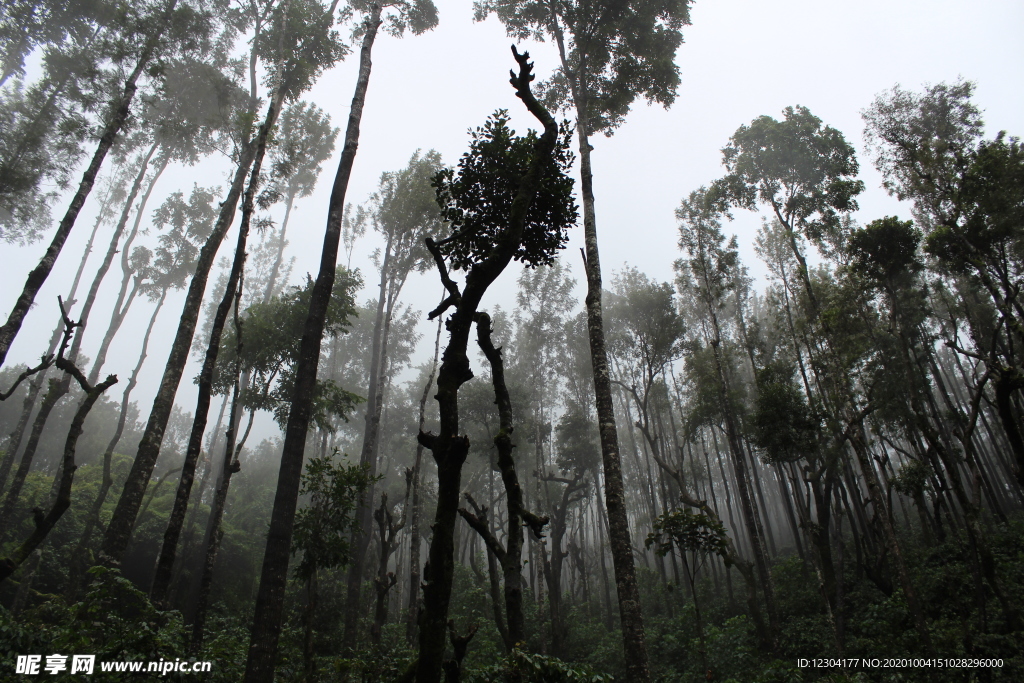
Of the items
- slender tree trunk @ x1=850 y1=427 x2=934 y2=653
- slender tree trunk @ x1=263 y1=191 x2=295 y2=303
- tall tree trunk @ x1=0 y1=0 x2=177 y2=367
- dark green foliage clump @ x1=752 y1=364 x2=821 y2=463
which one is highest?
slender tree trunk @ x1=263 y1=191 x2=295 y2=303

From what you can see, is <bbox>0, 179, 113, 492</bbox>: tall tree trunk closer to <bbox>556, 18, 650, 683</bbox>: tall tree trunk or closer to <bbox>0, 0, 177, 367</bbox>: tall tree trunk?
<bbox>0, 0, 177, 367</bbox>: tall tree trunk

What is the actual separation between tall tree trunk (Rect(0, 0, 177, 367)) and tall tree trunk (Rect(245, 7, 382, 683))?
4964 millimetres

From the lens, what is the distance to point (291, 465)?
21.8 feet

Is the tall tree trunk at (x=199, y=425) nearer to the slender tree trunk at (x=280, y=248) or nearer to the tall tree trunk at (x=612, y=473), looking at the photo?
the tall tree trunk at (x=612, y=473)

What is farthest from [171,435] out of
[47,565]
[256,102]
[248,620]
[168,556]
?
[168,556]

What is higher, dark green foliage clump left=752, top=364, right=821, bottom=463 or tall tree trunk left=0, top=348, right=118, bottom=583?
dark green foliage clump left=752, top=364, right=821, bottom=463

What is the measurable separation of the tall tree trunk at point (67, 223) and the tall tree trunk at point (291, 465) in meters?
4.96

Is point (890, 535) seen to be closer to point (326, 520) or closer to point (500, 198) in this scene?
point (500, 198)

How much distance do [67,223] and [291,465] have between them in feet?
25.5

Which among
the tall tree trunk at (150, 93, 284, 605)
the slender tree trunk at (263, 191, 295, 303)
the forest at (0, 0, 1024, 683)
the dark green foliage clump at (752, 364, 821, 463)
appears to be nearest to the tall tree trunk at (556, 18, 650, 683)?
the forest at (0, 0, 1024, 683)

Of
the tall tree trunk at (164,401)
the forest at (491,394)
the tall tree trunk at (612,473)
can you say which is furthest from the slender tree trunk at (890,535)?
the tall tree trunk at (164,401)

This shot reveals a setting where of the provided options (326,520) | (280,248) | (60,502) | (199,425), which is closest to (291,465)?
(60,502)

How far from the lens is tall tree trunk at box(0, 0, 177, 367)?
25.0 ft

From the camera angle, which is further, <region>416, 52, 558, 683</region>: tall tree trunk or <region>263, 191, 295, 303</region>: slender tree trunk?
<region>263, 191, 295, 303</region>: slender tree trunk
